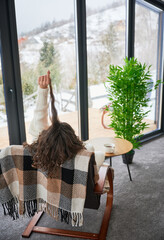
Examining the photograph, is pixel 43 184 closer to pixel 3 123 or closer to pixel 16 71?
pixel 3 123

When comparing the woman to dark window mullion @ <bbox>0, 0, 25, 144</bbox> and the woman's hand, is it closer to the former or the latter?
the woman's hand

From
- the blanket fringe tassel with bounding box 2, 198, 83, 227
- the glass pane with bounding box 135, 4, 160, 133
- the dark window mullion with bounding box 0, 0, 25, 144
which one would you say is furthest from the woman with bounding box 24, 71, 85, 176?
the glass pane with bounding box 135, 4, 160, 133

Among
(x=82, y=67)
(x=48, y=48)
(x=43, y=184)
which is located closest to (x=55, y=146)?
(x=43, y=184)

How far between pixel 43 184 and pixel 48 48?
5.44 feet

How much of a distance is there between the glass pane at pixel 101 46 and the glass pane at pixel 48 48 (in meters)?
0.29

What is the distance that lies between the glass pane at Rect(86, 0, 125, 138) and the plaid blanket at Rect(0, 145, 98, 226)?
5.95ft

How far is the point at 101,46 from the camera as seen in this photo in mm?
3242

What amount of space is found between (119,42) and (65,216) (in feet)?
8.63

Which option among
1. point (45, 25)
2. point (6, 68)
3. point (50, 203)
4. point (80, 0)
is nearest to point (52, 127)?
point (50, 203)

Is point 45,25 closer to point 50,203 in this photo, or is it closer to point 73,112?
point 73,112

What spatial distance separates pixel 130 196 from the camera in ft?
8.01

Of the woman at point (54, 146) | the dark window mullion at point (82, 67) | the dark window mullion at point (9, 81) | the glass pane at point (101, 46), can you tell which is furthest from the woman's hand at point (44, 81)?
the glass pane at point (101, 46)

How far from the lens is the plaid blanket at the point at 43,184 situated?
58.6 inches

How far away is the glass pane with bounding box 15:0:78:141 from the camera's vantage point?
249cm
